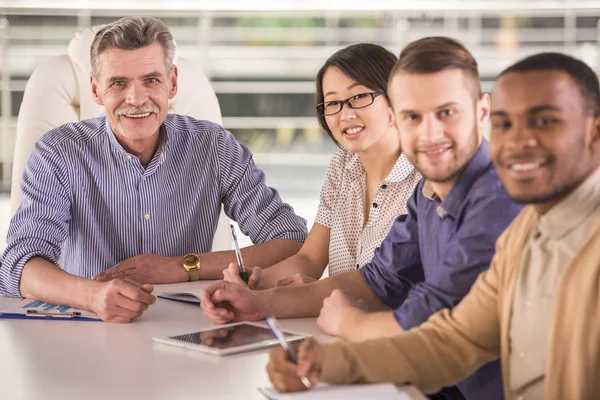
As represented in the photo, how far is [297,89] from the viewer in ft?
20.8

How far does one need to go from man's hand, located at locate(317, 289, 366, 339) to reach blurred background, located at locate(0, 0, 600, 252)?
4.38 meters

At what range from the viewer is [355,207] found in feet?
7.32

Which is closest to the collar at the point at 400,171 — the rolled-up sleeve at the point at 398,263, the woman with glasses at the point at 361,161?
the woman with glasses at the point at 361,161

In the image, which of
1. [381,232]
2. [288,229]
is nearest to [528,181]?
[381,232]

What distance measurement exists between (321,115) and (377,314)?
90cm

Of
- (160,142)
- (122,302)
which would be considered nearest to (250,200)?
(160,142)

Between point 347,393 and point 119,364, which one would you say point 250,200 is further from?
point 347,393

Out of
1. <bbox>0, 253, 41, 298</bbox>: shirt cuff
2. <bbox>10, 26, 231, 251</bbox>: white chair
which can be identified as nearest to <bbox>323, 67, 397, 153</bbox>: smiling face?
<bbox>0, 253, 41, 298</bbox>: shirt cuff

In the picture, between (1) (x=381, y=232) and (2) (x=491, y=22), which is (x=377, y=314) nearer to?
(1) (x=381, y=232)

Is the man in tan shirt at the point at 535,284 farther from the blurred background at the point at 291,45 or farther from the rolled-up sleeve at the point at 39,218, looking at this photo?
the blurred background at the point at 291,45

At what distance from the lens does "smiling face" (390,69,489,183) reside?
4.82 ft

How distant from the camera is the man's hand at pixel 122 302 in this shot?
1695 mm

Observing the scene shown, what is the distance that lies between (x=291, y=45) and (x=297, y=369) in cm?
594

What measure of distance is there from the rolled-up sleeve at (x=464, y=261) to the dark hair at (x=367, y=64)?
75 cm
